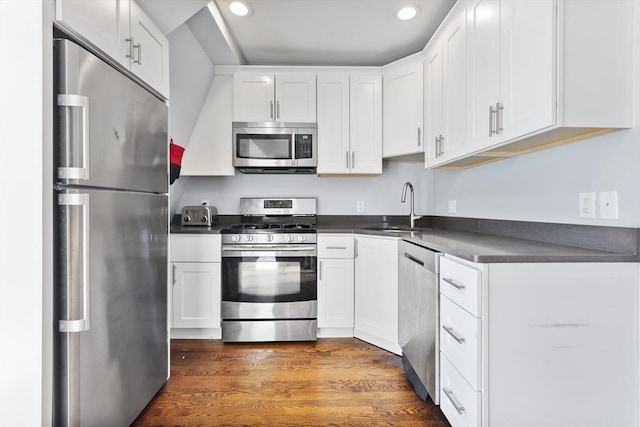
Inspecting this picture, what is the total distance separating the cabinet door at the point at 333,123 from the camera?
Answer: 2.98 meters

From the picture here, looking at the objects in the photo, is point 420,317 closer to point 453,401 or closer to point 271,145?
point 453,401

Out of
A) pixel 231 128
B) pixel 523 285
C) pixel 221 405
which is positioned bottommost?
pixel 221 405

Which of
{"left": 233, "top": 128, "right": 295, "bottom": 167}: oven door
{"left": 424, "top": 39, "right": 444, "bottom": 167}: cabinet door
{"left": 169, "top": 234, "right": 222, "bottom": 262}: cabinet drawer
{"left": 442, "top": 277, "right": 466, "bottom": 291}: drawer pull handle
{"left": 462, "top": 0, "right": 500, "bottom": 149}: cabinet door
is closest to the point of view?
{"left": 442, "top": 277, "right": 466, "bottom": 291}: drawer pull handle

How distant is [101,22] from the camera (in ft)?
4.45

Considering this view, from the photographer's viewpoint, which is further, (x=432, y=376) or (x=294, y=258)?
(x=294, y=258)

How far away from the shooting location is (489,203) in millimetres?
2230

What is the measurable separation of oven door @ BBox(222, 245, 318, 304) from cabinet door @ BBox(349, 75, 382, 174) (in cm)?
95

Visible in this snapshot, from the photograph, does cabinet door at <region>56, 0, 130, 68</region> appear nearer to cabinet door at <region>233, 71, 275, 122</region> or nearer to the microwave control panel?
cabinet door at <region>233, 71, 275, 122</region>

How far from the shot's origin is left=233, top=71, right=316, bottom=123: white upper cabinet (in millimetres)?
2943

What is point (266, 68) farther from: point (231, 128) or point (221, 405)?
point (221, 405)

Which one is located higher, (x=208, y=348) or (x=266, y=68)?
(x=266, y=68)

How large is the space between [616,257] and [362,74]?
2346mm
